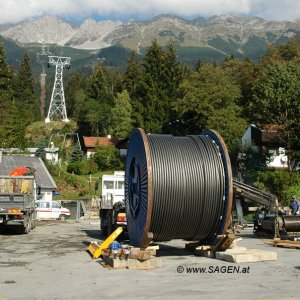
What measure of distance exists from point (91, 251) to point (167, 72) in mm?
58786

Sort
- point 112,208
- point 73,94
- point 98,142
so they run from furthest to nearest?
point 73,94, point 98,142, point 112,208

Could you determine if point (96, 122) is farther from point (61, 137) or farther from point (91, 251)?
point (91, 251)

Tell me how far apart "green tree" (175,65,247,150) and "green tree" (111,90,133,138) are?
1999 cm

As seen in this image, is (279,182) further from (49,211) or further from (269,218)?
(269,218)

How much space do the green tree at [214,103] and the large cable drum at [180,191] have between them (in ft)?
124

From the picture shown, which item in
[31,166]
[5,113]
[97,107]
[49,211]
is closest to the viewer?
[49,211]

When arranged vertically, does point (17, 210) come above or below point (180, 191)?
below

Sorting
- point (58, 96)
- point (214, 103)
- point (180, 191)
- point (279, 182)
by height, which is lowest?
point (279, 182)

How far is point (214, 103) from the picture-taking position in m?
57.6

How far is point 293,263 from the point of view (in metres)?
15.4

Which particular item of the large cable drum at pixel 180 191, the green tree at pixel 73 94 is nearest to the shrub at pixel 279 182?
the large cable drum at pixel 180 191

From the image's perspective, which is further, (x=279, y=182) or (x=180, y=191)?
(x=279, y=182)

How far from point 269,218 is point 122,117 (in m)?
57.5

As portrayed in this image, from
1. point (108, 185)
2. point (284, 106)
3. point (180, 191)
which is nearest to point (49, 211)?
point (108, 185)
